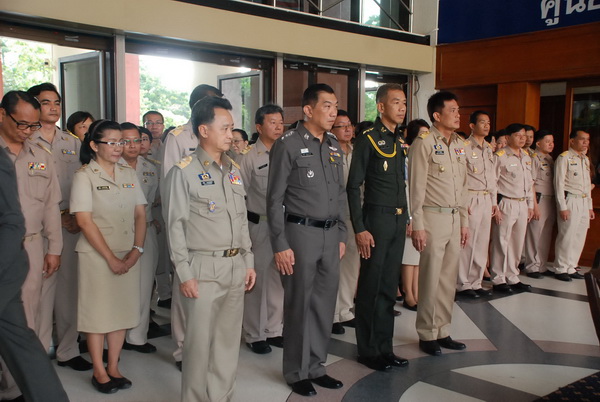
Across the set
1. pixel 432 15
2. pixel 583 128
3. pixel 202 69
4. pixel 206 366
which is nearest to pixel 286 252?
pixel 206 366

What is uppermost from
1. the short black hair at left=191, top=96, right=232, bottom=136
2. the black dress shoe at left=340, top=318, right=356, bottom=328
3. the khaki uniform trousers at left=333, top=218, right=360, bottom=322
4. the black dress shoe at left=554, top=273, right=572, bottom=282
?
the short black hair at left=191, top=96, right=232, bottom=136

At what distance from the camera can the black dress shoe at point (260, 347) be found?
364 cm

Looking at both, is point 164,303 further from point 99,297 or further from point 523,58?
point 523,58

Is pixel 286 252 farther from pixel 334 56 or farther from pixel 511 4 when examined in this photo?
pixel 511 4

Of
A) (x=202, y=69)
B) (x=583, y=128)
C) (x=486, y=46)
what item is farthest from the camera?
(x=486, y=46)

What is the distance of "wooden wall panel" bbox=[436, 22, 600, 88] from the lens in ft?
21.9

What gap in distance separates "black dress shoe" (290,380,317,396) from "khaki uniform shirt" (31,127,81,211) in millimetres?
1756

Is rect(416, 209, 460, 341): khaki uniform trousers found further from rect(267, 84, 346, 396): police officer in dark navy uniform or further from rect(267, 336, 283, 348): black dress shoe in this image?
rect(267, 336, 283, 348): black dress shoe

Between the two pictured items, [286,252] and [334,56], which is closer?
[286,252]

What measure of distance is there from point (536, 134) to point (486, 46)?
1730mm

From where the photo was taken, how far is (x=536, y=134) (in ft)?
21.6

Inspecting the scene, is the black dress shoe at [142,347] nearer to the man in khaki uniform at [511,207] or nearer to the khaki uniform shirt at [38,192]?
the khaki uniform shirt at [38,192]

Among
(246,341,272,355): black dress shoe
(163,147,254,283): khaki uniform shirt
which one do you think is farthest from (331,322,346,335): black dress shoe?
(163,147,254,283): khaki uniform shirt

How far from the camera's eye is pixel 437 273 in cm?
362
